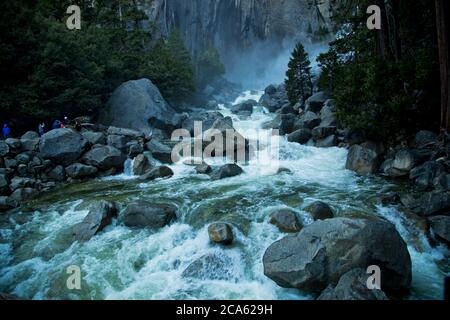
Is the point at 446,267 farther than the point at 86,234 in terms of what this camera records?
No

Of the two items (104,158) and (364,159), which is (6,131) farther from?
(364,159)

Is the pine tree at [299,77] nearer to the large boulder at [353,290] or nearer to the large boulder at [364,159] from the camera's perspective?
the large boulder at [364,159]

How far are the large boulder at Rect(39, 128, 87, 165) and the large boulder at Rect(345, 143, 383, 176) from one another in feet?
44.8

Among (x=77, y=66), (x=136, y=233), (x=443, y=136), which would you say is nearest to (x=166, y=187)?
(x=136, y=233)

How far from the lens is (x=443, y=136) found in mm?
14594

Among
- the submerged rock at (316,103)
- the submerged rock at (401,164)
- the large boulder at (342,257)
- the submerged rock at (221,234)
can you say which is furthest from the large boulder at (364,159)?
the submerged rock at (316,103)

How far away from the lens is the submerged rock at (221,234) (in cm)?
966

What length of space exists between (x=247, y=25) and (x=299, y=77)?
50.6 metres

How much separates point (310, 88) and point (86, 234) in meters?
28.0

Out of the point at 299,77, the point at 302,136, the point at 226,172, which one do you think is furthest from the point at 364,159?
the point at 299,77

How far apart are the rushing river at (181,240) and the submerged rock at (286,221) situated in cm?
26

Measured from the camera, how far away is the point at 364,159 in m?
16.0

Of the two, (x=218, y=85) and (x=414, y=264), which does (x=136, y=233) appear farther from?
A: (x=218, y=85)

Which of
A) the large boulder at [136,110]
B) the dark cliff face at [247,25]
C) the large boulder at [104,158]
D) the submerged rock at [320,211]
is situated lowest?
the submerged rock at [320,211]
